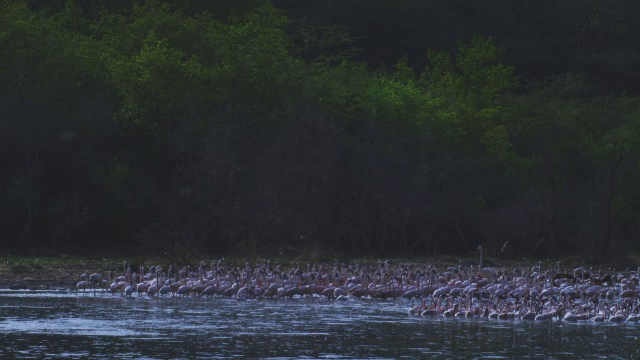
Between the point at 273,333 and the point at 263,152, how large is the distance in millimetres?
25515

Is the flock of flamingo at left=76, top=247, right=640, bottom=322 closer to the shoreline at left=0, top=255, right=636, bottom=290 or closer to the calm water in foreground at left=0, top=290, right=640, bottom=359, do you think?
the calm water in foreground at left=0, top=290, right=640, bottom=359

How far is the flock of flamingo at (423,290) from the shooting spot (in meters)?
30.5

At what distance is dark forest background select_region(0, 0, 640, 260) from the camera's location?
159ft

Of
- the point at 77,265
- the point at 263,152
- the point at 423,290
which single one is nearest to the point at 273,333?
the point at 423,290

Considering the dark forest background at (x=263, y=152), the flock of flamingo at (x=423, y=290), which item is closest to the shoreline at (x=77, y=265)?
the dark forest background at (x=263, y=152)

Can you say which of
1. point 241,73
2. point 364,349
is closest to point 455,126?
point 241,73

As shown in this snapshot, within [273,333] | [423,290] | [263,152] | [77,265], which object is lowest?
[273,333]

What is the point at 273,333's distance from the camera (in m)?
26.0

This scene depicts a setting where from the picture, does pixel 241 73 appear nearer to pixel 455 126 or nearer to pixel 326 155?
pixel 326 155

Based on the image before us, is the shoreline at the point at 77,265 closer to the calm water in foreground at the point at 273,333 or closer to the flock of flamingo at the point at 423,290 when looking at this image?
the flock of flamingo at the point at 423,290

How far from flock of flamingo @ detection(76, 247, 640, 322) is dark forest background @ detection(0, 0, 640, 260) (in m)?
7.17

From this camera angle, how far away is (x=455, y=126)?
5775 centimetres

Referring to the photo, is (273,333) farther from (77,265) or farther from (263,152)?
(263,152)

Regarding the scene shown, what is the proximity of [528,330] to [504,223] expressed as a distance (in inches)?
1001
